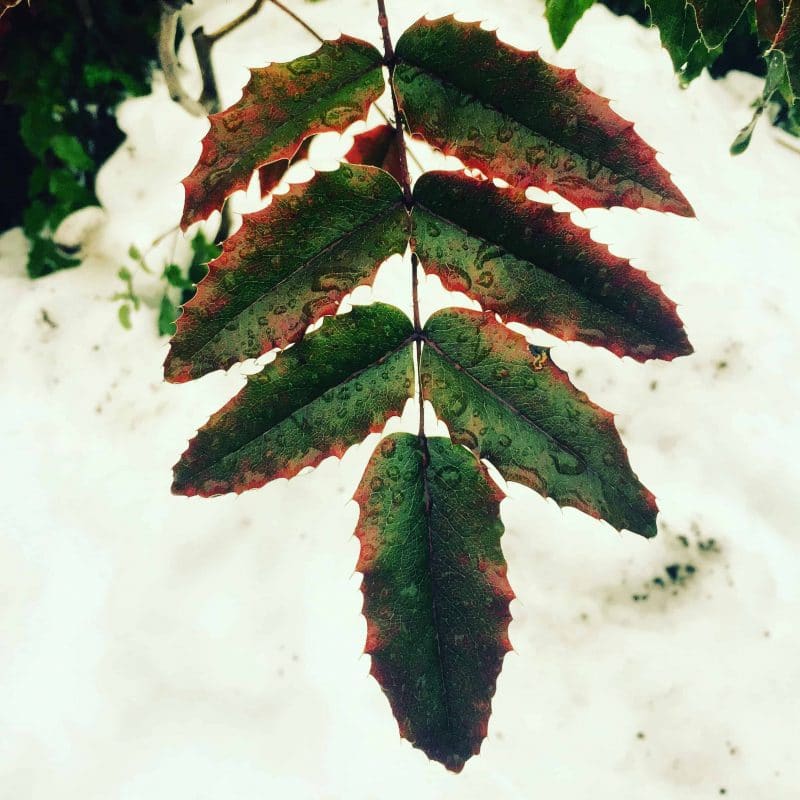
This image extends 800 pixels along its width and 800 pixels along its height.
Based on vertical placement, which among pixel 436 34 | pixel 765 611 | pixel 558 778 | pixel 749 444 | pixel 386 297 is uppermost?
pixel 436 34

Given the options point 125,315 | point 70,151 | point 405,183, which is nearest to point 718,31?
point 405,183

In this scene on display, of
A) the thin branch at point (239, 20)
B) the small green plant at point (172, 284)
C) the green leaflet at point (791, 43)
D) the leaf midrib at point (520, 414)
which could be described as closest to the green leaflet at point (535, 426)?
the leaf midrib at point (520, 414)

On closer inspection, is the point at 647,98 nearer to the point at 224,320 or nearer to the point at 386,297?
the point at 386,297

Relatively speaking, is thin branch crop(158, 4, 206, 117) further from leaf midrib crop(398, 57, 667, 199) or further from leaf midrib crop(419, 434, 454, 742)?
leaf midrib crop(419, 434, 454, 742)

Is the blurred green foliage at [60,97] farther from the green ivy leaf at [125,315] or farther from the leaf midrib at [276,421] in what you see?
the leaf midrib at [276,421]

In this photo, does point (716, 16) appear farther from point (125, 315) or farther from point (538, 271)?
point (125, 315)

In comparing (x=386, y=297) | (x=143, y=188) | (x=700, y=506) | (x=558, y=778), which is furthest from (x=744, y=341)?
(x=143, y=188)
